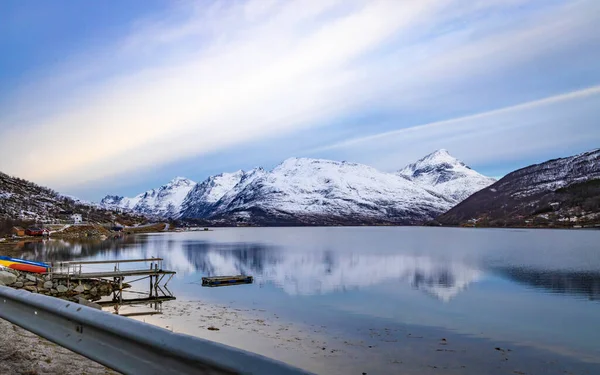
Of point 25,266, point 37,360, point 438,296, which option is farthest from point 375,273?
point 37,360

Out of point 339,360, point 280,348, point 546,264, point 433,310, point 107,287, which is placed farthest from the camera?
point 546,264

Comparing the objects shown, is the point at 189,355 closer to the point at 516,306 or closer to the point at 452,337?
the point at 452,337

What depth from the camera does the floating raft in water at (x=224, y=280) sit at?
4784cm

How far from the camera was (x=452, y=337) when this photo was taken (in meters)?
26.1

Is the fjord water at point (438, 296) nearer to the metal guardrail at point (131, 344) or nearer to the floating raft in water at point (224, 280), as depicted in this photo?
the floating raft in water at point (224, 280)

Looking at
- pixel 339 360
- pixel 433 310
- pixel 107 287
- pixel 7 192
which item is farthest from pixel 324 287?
pixel 7 192

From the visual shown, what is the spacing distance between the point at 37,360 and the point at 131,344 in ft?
12.1

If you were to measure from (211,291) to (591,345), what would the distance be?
106 ft

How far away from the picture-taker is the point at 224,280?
48.7m

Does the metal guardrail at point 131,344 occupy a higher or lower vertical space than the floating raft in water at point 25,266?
higher

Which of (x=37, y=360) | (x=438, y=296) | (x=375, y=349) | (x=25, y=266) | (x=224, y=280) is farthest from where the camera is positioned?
(x=224, y=280)

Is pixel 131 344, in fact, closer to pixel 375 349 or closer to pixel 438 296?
pixel 375 349

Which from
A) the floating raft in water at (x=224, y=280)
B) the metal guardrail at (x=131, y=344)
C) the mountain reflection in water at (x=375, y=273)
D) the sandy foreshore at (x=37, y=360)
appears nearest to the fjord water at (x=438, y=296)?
the mountain reflection in water at (x=375, y=273)

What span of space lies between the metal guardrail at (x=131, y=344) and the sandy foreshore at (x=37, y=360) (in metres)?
0.69
